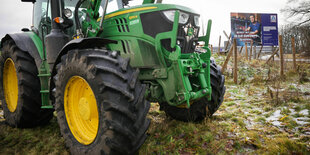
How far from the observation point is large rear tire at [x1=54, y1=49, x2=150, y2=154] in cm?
209

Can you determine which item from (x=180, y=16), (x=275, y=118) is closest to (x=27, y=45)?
(x=180, y=16)

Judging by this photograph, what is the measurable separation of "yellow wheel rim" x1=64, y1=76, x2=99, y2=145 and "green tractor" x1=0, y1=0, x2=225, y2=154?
11 mm

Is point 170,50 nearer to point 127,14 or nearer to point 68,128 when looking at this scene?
point 127,14

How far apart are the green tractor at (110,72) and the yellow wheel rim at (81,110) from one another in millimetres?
11

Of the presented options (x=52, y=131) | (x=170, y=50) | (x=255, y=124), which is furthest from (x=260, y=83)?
(x=52, y=131)

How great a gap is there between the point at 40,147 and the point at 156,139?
157cm

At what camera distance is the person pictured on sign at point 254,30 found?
24.0 meters

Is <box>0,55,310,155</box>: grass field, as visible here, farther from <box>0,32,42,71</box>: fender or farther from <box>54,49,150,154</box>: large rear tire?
<box>0,32,42,71</box>: fender

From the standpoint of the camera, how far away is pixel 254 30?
24.3 m

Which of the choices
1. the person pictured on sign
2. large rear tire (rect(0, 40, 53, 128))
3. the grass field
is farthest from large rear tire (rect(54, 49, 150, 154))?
the person pictured on sign

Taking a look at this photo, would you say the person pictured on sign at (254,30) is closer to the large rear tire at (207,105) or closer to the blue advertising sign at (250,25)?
the blue advertising sign at (250,25)

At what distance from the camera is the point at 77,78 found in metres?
2.55

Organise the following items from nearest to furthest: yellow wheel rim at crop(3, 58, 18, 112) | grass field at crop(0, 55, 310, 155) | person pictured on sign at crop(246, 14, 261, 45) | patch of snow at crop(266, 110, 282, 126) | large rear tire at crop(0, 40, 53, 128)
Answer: grass field at crop(0, 55, 310, 155) → large rear tire at crop(0, 40, 53, 128) → patch of snow at crop(266, 110, 282, 126) → yellow wheel rim at crop(3, 58, 18, 112) → person pictured on sign at crop(246, 14, 261, 45)

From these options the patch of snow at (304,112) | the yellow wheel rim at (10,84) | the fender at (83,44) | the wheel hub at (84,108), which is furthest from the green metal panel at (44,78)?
the patch of snow at (304,112)
